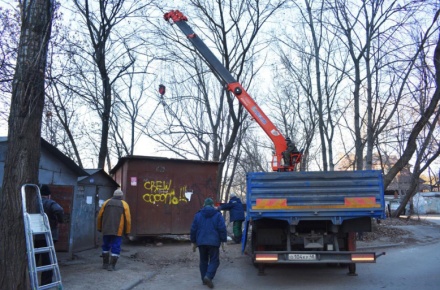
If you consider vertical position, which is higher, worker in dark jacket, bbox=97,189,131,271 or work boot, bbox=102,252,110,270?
worker in dark jacket, bbox=97,189,131,271

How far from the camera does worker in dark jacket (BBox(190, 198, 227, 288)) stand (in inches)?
321

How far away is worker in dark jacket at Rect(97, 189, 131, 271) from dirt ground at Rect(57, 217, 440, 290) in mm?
294

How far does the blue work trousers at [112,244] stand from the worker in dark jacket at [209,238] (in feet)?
6.05

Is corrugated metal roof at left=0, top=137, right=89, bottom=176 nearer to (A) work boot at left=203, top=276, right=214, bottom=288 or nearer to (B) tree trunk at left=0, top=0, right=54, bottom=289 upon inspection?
(B) tree trunk at left=0, top=0, right=54, bottom=289

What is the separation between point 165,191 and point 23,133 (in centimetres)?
814

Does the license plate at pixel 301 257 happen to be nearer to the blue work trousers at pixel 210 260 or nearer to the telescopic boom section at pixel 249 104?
the blue work trousers at pixel 210 260

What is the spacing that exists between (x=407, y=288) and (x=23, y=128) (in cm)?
692

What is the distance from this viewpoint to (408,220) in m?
24.5

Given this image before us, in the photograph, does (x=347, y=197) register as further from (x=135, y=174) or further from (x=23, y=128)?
(x=135, y=174)

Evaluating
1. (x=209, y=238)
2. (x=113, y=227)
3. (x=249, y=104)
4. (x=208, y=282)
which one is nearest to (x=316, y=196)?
(x=209, y=238)

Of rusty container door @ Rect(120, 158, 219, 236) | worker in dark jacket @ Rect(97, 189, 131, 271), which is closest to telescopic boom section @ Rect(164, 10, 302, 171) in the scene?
rusty container door @ Rect(120, 158, 219, 236)

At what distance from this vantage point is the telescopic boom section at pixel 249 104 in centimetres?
1201

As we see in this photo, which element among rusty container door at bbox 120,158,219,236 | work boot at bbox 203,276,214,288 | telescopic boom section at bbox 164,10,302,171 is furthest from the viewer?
rusty container door at bbox 120,158,219,236

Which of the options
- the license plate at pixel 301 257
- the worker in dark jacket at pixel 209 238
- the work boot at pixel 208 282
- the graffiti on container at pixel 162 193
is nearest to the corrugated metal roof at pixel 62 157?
the graffiti on container at pixel 162 193
